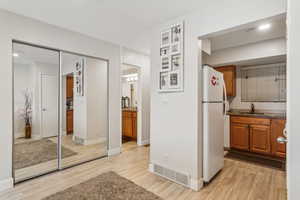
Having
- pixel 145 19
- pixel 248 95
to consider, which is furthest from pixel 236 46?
pixel 145 19

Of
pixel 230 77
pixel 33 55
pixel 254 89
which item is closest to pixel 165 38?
pixel 33 55

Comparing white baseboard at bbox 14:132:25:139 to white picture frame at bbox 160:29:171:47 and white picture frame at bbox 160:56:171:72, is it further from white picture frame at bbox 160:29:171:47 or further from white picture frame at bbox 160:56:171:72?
white picture frame at bbox 160:29:171:47

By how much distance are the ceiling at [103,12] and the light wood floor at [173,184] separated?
247 centimetres

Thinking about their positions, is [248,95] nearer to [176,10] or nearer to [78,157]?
[176,10]

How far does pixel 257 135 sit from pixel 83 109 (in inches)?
142

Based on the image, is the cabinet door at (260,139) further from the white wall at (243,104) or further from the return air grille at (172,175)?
the return air grille at (172,175)

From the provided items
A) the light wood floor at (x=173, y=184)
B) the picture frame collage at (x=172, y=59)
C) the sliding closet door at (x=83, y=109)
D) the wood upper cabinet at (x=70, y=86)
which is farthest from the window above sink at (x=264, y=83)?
the wood upper cabinet at (x=70, y=86)

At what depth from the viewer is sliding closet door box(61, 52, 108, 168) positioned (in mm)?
2883

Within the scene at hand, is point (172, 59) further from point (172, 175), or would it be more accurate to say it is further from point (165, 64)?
point (172, 175)

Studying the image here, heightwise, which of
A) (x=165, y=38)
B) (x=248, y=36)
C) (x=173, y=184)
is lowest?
(x=173, y=184)

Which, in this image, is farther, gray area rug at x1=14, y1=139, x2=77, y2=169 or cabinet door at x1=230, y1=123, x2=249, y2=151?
cabinet door at x1=230, y1=123, x2=249, y2=151

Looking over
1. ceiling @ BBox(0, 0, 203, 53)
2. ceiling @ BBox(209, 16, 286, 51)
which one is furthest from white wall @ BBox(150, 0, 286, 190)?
ceiling @ BBox(209, 16, 286, 51)

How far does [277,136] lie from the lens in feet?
9.87

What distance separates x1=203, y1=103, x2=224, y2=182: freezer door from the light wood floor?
7.9 inches
